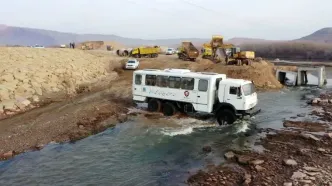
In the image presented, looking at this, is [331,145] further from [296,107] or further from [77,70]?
[77,70]

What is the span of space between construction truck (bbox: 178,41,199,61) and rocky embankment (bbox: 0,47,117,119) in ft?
41.9

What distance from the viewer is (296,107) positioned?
30875 mm

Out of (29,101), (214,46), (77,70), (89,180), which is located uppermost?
(214,46)

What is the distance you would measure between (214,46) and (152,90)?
28178 millimetres

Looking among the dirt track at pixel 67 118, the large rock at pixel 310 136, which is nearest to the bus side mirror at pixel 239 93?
the large rock at pixel 310 136

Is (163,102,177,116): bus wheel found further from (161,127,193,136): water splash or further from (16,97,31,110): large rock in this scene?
(16,97,31,110): large rock

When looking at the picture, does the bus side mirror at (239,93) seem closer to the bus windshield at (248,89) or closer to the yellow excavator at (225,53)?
the bus windshield at (248,89)

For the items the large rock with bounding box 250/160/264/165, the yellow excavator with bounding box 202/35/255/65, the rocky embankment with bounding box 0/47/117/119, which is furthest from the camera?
the yellow excavator with bounding box 202/35/255/65

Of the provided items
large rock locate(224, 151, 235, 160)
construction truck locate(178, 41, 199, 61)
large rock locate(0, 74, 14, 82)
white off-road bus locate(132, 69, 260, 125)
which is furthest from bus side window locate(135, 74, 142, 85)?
construction truck locate(178, 41, 199, 61)

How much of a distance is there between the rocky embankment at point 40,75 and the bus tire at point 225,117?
1647 cm

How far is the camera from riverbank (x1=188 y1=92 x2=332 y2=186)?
1381 centimetres

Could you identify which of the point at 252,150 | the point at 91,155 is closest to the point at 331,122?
the point at 252,150

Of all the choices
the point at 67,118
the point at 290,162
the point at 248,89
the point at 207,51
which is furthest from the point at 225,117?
the point at 207,51

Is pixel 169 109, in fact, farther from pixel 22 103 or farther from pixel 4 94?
pixel 4 94
